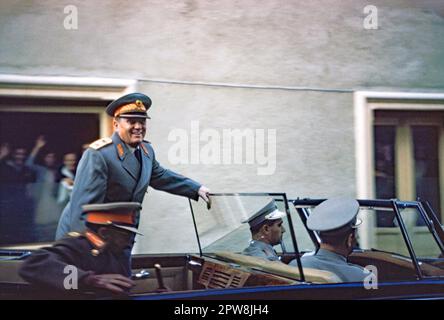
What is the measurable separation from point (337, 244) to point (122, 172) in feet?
3.39

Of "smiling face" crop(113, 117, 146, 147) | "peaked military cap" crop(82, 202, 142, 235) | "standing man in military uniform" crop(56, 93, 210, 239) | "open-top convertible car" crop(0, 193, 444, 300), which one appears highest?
"smiling face" crop(113, 117, 146, 147)

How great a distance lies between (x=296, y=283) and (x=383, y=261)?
0.83m

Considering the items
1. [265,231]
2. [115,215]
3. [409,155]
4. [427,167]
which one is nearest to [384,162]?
[409,155]

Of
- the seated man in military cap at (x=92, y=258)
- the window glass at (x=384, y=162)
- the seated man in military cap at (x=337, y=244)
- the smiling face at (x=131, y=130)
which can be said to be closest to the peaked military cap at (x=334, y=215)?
the seated man in military cap at (x=337, y=244)

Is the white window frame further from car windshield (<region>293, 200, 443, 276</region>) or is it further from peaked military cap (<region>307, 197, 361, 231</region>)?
peaked military cap (<region>307, 197, 361, 231</region>)

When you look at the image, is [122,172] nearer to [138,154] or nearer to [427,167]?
[138,154]

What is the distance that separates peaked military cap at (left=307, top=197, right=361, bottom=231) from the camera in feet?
8.75

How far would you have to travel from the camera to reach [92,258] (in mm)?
2391

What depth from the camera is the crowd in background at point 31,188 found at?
3498 mm

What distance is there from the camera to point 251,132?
3832 millimetres

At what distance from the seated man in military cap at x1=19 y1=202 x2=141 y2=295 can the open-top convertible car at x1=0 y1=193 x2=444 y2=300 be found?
139 mm

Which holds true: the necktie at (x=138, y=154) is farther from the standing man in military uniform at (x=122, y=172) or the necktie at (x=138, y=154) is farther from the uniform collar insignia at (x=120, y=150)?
the uniform collar insignia at (x=120, y=150)

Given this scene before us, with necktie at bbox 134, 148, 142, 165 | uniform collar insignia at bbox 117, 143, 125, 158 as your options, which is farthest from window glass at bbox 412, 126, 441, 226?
uniform collar insignia at bbox 117, 143, 125, 158
